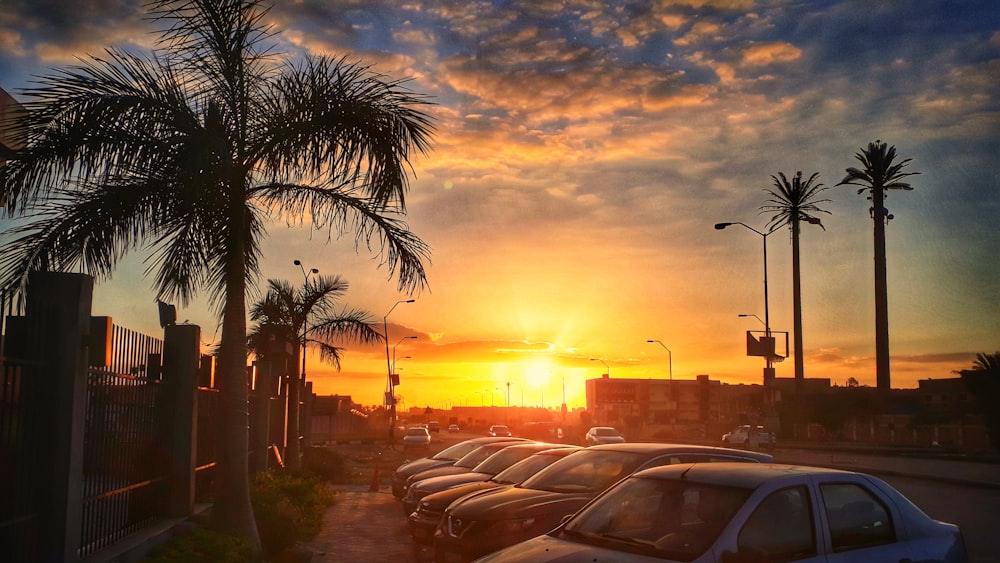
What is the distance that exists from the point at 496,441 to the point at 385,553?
5322 millimetres

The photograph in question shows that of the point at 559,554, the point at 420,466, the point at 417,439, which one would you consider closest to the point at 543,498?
the point at 559,554

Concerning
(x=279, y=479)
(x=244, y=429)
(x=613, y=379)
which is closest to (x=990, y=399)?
(x=279, y=479)

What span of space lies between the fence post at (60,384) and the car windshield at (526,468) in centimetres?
618

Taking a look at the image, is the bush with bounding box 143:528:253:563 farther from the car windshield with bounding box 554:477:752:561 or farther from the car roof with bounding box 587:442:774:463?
the car windshield with bounding box 554:477:752:561

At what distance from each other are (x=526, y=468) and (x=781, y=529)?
24.5 ft

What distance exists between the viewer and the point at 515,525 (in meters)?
10.1

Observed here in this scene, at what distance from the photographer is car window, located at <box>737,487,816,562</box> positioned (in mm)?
6145

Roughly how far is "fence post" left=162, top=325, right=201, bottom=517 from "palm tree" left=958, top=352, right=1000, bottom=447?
55.2 m

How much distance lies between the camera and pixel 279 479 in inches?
731

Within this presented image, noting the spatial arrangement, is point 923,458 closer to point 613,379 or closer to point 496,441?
point 496,441

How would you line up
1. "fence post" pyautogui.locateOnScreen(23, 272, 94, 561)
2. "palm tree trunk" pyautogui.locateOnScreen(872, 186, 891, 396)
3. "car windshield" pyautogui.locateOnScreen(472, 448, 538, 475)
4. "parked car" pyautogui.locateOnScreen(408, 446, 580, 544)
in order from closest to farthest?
1. "fence post" pyautogui.locateOnScreen(23, 272, 94, 561)
2. "parked car" pyautogui.locateOnScreen(408, 446, 580, 544)
3. "car windshield" pyautogui.locateOnScreen(472, 448, 538, 475)
4. "palm tree trunk" pyautogui.locateOnScreen(872, 186, 891, 396)

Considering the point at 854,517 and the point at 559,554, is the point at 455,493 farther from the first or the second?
the point at 854,517

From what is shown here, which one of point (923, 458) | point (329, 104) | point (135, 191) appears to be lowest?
point (923, 458)

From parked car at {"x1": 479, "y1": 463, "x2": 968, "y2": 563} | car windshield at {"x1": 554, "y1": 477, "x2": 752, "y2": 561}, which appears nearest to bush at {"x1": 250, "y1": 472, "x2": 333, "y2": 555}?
car windshield at {"x1": 554, "y1": 477, "x2": 752, "y2": 561}
